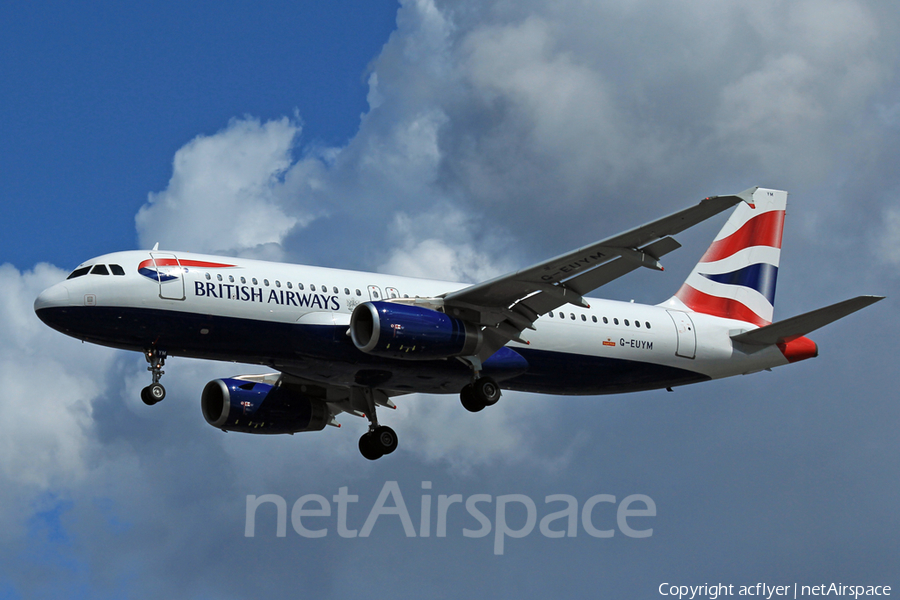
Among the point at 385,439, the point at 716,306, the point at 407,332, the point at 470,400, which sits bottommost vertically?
the point at 470,400

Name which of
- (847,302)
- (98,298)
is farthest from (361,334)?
(847,302)

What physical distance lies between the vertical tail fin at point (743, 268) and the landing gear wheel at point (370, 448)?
12.5m

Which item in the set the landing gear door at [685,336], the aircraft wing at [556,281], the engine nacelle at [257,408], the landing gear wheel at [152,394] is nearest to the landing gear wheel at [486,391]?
the aircraft wing at [556,281]

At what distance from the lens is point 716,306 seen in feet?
145

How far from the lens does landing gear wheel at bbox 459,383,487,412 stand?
3728cm

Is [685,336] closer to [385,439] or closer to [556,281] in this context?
[556,281]

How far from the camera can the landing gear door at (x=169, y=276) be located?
3375cm

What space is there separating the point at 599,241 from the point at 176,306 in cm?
1194

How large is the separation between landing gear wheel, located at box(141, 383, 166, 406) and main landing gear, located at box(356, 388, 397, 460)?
354 inches

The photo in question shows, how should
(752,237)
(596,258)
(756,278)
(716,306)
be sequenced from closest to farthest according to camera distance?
(596,258), (716,306), (756,278), (752,237)

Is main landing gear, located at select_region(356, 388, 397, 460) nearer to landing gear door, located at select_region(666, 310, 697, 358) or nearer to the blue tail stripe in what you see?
landing gear door, located at select_region(666, 310, 697, 358)

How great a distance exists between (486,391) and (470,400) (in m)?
0.58

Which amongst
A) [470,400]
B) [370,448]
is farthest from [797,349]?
[370,448]

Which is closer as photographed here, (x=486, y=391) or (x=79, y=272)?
(x=79, y=272)
